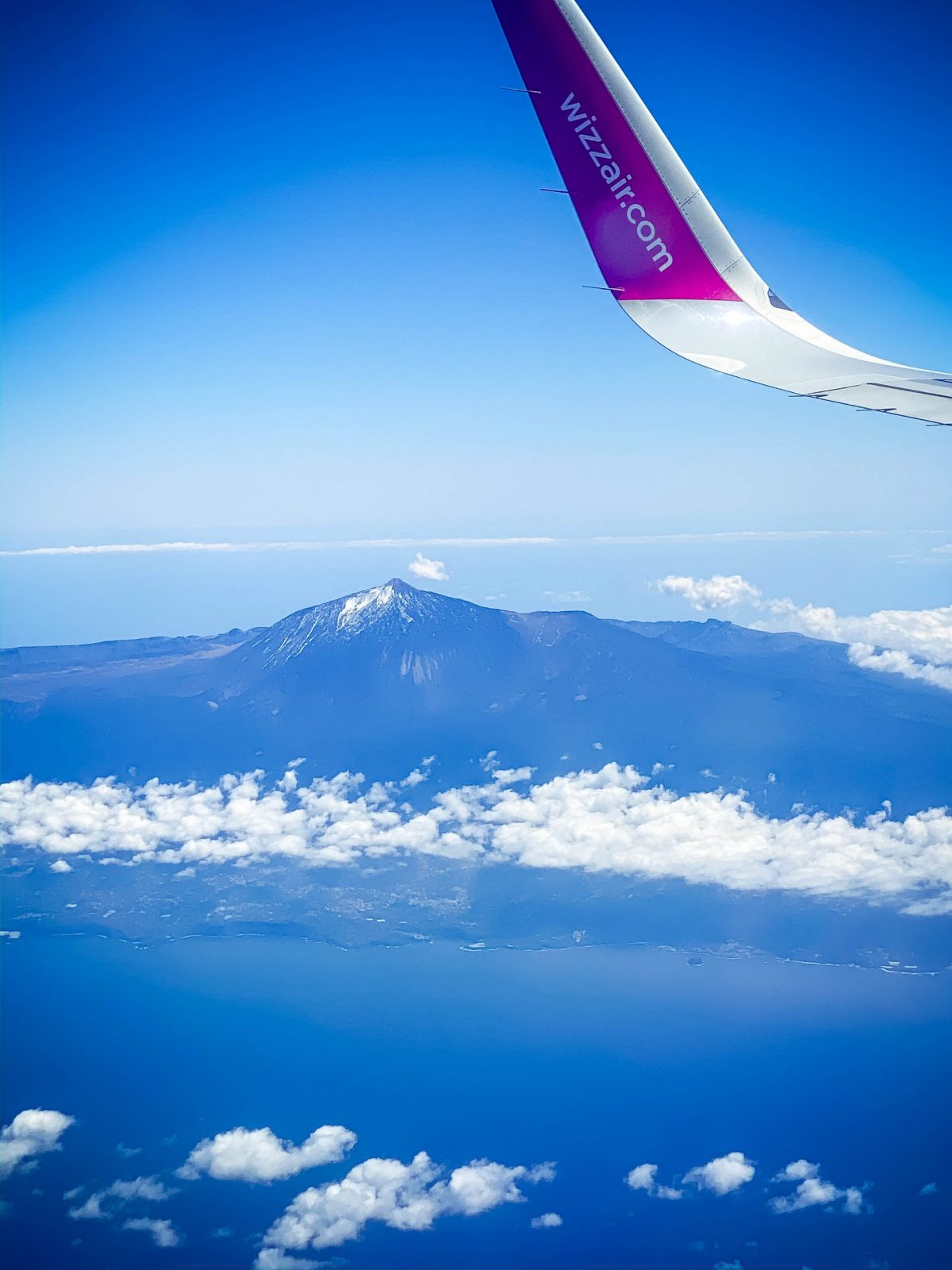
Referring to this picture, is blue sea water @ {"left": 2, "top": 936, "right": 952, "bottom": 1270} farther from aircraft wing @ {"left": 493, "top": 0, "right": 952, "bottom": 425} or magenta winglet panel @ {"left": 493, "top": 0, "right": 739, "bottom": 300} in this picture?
magenta winglet panel @ {"left": 493, "top": 0, "right": 739, "bottom": 300}

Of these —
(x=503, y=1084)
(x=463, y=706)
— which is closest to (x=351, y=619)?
(x=463, y=706)

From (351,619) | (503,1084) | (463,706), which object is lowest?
(503,1084)

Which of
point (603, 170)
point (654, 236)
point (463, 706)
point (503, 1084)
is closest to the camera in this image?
point (603, 170)

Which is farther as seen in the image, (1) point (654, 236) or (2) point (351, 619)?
(2) point (351, 619)

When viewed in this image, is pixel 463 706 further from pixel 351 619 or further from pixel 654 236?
pixel 654 236

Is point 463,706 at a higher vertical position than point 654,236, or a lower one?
lower

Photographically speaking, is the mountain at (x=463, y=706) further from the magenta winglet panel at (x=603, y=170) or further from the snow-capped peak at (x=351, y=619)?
the magenta winglet panel at (x=603, y=170)

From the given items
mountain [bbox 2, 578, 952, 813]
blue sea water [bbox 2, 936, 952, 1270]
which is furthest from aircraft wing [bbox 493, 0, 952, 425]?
mountain [bbox 2, 578, 952, 813]
